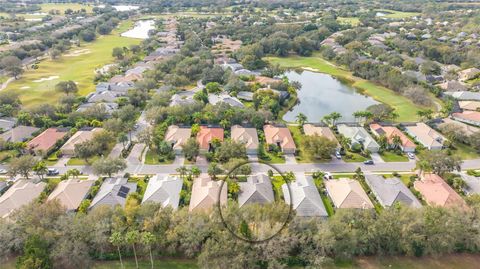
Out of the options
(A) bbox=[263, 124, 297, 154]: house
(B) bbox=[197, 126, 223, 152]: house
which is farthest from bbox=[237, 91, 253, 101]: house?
(B) bbox=[197, 126, 223, 152]: house

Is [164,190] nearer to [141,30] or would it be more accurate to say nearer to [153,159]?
[153,159]

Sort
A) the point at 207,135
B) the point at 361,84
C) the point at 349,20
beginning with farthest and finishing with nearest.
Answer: the point at 349,20, the point at 361,84, the point at 207,135

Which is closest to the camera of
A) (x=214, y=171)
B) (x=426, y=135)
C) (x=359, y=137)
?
(x=214, y=171)

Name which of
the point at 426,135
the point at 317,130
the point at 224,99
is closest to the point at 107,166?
the point at 224,99

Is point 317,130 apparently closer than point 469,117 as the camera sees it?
Yes

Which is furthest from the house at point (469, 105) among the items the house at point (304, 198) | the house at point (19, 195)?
the house at point (19, 195)

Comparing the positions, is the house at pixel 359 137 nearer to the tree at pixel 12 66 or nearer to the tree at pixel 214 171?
the tree at pixel 214 171

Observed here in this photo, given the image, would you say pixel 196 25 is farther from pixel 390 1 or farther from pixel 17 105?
pixel 390 1
